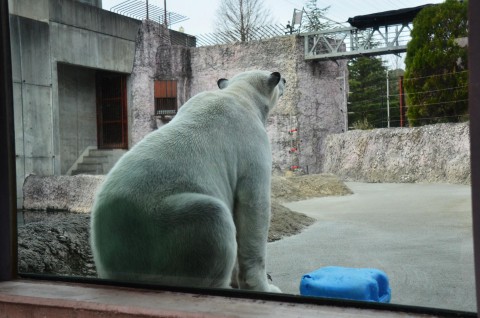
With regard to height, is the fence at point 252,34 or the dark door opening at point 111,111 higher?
the fence at point 252,34

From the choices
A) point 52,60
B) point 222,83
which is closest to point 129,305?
point 222,83

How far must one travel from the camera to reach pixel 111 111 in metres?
1.72

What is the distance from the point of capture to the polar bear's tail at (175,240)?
1422mm

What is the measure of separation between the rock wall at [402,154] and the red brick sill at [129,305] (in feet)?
1.39

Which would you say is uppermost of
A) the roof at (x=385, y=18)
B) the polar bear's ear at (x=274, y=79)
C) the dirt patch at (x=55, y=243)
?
the roof at (x=385, y=18)

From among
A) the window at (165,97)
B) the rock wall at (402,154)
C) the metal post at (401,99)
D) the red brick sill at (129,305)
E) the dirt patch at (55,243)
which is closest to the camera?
the red brick sill at (129,305)

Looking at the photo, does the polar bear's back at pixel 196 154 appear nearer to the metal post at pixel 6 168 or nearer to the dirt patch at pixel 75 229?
the dirt patch at pixel 75 229

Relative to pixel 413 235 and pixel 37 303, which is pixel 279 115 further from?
pixel 37 303

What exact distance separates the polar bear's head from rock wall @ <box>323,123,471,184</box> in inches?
11.7

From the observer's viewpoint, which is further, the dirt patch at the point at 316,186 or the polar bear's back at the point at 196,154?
the dirt patch at the point at 316,186

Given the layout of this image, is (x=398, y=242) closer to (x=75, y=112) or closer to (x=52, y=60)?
(x=75, y=112)

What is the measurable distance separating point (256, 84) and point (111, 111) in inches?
19.3

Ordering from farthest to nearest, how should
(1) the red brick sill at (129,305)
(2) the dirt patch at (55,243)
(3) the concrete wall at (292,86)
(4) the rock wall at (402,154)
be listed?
1. (2) the dirt patch at (55,243)
2. (3) the concrete wall at (292,86)
3. (4) the rock wall at (402,154)
4. (1) the red brick sill at (129,305)

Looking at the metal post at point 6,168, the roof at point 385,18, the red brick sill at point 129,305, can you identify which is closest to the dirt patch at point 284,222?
the red brick sill at point 129,305
